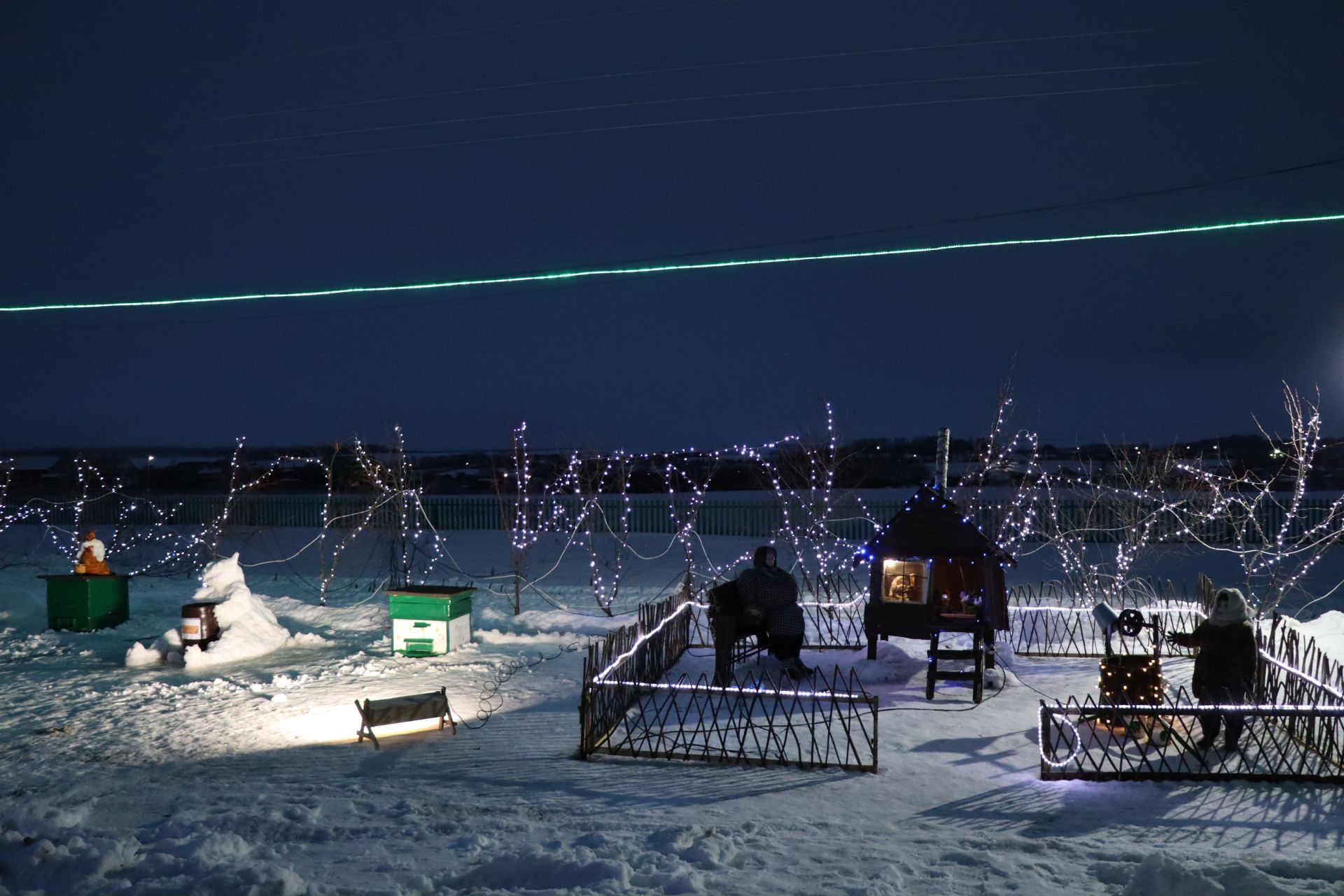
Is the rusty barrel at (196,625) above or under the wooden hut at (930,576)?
under

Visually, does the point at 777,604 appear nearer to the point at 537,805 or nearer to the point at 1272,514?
the point at 537,805

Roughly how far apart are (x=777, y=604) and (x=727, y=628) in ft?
2.27

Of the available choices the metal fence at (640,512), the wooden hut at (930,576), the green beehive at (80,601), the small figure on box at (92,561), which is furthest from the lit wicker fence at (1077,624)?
the small figure on box at (92,561)

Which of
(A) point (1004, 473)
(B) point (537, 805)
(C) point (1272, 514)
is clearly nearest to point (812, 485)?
(A) point (1004, 473)

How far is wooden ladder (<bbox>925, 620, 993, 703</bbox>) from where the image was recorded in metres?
9.26

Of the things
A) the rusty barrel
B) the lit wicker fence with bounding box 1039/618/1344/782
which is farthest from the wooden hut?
the rusty barrel

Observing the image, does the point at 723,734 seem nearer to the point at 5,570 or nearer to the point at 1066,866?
the point at 1066,866

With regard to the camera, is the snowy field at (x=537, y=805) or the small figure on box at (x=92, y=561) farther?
the small figure on box at (x=92, y=561)

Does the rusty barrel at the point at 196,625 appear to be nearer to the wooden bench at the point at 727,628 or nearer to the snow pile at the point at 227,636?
the snow pile at the point at 227,636

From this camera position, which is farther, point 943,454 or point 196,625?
point 943,454

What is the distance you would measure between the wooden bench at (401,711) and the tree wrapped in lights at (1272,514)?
1026 cm

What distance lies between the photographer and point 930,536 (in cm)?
1034

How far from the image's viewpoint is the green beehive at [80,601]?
43.7 ft

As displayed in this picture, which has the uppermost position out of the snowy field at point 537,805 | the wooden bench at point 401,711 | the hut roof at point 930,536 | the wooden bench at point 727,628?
the hut roof at point 930,536
